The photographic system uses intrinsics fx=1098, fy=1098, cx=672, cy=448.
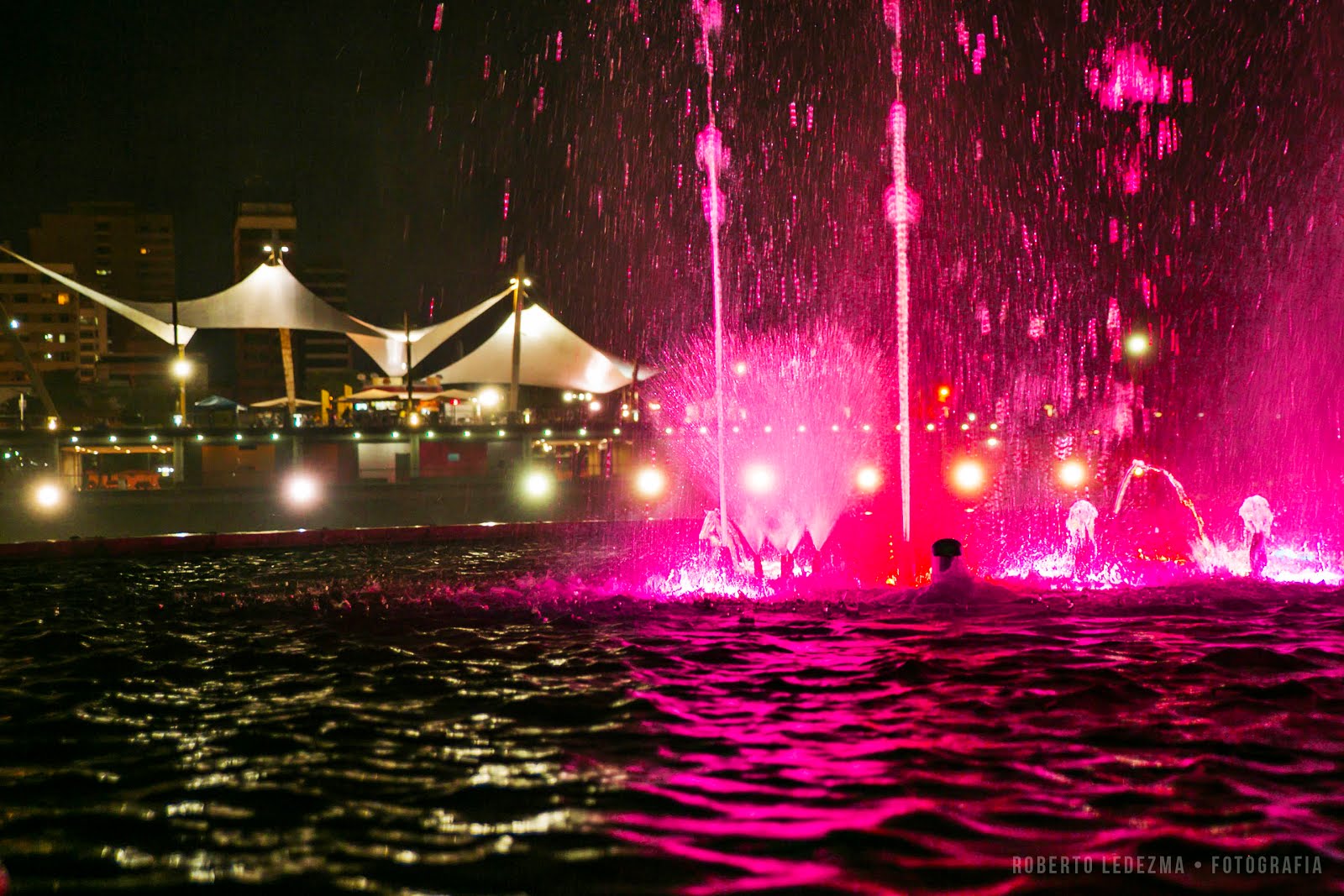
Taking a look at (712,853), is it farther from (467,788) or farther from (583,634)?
(583,634)

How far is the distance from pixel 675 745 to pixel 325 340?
14485 cm

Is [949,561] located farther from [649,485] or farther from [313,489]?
[649,485]

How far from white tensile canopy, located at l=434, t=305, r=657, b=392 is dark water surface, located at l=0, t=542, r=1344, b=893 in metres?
37.3

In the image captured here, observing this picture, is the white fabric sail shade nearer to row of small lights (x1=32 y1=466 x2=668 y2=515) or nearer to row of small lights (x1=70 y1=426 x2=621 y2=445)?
row of small lights (x1=70 y1=426 x2=621 y2=445)

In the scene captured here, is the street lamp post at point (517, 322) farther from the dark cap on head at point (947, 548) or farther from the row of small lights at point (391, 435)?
the dark cap on head at point (947, 548)

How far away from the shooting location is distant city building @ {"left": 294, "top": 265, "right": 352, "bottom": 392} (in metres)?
139

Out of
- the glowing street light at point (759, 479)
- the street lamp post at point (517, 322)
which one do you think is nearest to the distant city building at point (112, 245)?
the street lamp post at point (517, 322)

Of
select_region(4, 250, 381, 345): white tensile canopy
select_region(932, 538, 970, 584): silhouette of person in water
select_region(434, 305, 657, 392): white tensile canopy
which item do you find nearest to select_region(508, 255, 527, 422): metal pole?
select_region(434, 305, 657, 392): white tensile canopy

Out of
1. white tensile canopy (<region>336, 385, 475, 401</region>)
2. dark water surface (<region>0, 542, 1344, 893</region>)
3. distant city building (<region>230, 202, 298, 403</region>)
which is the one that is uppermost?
distant city building (<region>230, 202, 298, 403</region>)

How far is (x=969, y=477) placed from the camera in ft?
125

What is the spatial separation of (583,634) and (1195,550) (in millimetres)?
10061

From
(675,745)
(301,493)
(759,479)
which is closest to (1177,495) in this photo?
(759,479)

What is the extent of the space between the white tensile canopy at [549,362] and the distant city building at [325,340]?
89.2 metres

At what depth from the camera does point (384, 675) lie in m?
8.23
